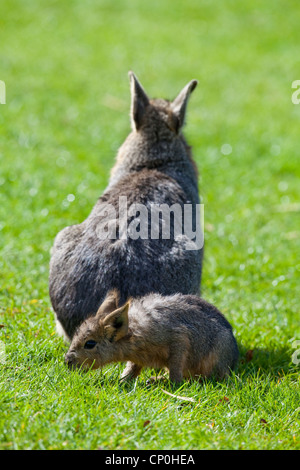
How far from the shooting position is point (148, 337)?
4188 mm

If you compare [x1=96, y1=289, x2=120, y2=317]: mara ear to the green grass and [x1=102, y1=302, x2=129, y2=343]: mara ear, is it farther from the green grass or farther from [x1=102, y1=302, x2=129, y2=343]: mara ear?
the green grass

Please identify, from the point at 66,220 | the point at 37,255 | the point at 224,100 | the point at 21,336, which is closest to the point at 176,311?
the point at 21,336

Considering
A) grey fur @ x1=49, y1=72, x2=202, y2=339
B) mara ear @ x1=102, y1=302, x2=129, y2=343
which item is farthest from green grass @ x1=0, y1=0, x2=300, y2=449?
grey fur @ x1=49, y1=72, x2=202, y2=339

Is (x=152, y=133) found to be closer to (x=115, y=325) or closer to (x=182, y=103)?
(x=182, y=103)

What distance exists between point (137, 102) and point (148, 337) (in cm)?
258

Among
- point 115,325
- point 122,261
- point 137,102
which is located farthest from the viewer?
point 137,102

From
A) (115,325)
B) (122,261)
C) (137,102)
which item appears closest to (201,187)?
(137,102)

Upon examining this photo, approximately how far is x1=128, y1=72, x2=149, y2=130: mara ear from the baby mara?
7.22 feet

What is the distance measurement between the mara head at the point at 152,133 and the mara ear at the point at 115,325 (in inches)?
81.5

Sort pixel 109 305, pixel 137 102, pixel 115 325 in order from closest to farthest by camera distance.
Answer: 1. pixel 115 325
2. pixel 109 305
3. pixel 137 102

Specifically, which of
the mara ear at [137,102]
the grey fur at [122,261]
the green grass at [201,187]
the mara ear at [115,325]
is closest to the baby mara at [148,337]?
the mara ear at [115,325]

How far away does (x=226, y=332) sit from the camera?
4.54 meters

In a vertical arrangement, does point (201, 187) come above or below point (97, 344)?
above
